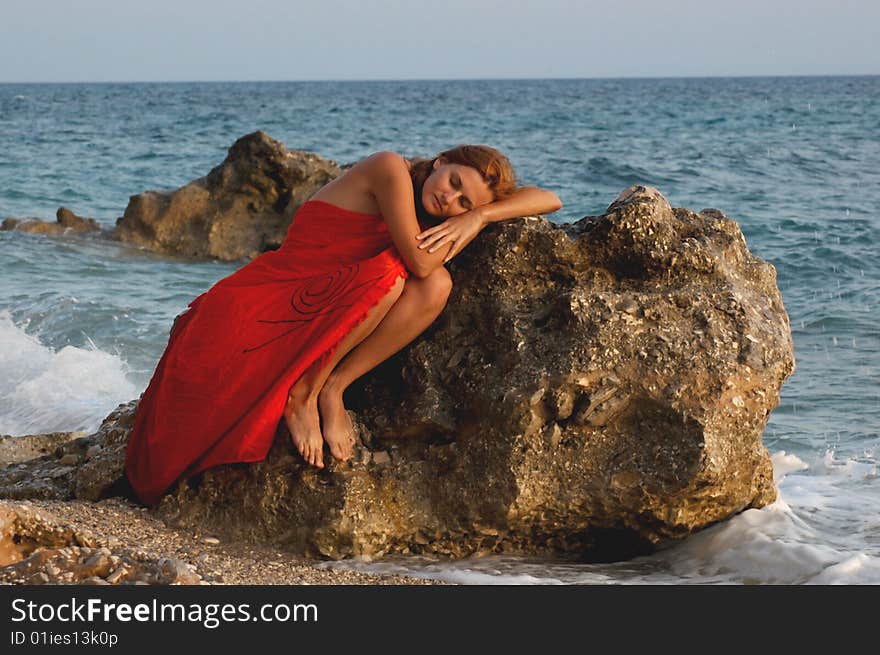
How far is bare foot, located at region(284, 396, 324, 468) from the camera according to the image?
3963mm

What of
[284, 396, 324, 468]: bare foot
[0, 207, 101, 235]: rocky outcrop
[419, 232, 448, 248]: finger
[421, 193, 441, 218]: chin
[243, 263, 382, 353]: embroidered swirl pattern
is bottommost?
[0, 207, 101, 235]: rocky outcrop

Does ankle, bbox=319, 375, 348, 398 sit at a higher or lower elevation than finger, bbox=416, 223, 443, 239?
lower

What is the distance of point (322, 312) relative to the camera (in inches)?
156

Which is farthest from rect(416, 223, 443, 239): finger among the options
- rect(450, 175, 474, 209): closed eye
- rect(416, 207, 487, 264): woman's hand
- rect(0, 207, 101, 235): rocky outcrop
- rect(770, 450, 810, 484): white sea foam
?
rect(0, 207, 101, 235): rocky outcrop

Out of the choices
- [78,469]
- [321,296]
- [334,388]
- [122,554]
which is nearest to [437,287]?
[321,296]

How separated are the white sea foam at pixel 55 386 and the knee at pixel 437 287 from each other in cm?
312

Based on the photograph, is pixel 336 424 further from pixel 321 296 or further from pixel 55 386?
pixel 55 386

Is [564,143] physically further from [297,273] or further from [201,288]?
[297,273]

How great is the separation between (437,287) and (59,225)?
10.3 m

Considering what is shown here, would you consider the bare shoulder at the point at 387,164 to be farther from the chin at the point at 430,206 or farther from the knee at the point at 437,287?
the knee at the point at 437,287

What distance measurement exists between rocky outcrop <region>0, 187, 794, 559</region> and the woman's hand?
6.1 inches

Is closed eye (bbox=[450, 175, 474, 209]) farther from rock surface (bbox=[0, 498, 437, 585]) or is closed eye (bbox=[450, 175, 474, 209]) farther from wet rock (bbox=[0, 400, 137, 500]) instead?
wet rock (bbox=[0, 400, 137, 500])

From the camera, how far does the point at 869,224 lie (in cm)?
1329

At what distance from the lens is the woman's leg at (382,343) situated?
4.02 meters
